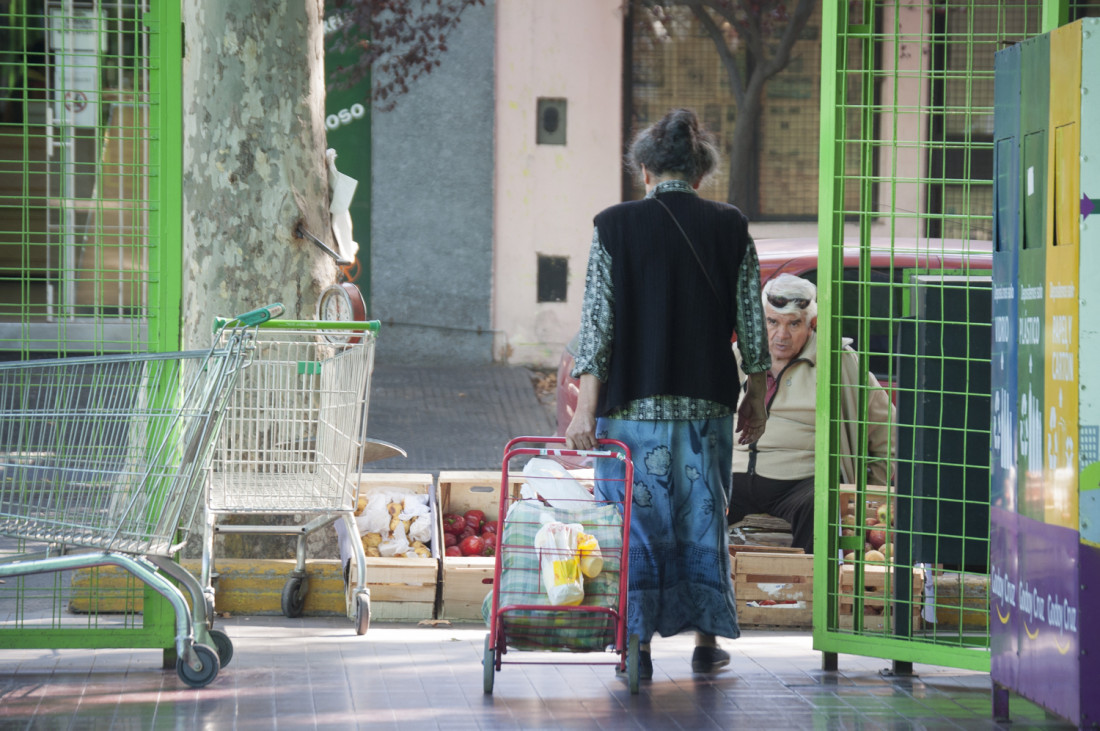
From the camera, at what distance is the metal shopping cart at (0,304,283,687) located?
175 inches

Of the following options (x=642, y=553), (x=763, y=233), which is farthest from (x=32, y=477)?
(x=763, y=233)

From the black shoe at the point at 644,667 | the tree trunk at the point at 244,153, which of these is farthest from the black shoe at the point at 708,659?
the tree trunk at the point at 244,153

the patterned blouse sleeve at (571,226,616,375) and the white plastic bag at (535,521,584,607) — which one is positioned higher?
the patterned blouse sleeve at (571,226,616,375)

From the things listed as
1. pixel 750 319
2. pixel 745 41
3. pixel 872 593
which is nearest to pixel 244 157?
pixel 750 319

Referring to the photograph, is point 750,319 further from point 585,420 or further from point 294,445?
point 294,445

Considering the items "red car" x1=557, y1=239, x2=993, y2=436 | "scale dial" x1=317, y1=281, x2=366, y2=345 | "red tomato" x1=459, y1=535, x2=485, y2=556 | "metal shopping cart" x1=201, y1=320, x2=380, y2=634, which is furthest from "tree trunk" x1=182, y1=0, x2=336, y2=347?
"red car" x1=557, y1=239, x2=993, y2=436

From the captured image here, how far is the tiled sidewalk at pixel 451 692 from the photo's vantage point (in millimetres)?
4379

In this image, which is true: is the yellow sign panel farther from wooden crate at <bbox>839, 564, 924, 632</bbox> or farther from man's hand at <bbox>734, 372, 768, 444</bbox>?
wooden crate at <bbox>839, 564, 924, 632</bbox>

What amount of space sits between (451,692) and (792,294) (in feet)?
9.25

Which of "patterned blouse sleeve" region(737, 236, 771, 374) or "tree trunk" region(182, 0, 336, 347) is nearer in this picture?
"patterned blouse sleeve" region(737, 236, 771, 374)

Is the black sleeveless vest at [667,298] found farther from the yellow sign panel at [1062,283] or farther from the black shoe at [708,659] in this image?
the yellow sign panel at [1062,283]

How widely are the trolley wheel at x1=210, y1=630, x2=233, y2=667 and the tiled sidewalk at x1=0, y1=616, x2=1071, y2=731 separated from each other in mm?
58

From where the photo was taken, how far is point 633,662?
15.1 feet

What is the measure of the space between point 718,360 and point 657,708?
4.16ft
